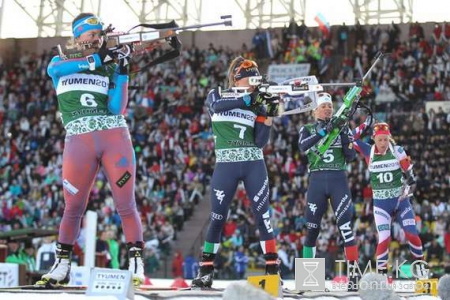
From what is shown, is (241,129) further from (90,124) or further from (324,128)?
(90,124)

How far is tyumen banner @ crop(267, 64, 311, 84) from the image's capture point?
94.2 feet

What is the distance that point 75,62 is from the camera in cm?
738

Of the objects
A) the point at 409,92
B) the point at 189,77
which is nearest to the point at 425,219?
the point at 409,92

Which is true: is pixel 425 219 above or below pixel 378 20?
below

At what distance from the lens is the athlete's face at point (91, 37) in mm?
7637

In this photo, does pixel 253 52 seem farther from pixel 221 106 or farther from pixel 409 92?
pixel 221 106

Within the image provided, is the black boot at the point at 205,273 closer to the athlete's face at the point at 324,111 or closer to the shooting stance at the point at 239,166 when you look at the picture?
the shooting stance at the point at 239,166

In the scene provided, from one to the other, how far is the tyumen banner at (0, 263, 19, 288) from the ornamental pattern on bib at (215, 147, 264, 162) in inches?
278

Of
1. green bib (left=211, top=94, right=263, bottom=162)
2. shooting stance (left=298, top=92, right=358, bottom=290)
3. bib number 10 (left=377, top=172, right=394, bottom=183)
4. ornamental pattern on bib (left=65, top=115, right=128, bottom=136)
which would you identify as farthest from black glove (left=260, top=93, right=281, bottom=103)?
bib number 10 (left=377, top=172, right=394, bottom=183)

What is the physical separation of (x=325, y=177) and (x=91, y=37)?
12.4 feet

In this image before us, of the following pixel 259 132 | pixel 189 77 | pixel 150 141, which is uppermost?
pixel 189 77

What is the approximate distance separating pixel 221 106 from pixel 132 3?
87.0ft

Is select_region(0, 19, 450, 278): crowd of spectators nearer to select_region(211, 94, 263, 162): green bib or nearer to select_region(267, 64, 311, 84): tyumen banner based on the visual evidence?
select_region(267, 64, 311, 84): tyumen banner

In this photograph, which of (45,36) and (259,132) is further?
(45,36)
